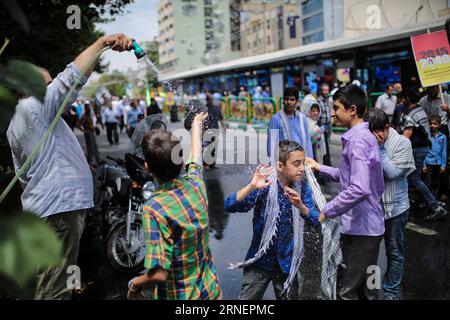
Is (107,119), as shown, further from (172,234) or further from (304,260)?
(172,234)

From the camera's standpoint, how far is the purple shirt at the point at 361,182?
273 cm

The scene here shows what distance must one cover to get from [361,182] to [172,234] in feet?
4.36

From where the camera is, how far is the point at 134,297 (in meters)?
2.10

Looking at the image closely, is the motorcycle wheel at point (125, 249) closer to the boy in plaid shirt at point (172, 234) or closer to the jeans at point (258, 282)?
the jeans at point (258, 282)

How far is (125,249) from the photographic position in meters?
4.86

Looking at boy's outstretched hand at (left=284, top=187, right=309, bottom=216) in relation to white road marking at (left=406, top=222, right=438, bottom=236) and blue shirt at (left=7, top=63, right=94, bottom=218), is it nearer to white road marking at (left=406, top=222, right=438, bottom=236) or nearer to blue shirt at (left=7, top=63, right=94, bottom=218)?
blue shirt at (left=7, top=63, right=94, bottom=218)

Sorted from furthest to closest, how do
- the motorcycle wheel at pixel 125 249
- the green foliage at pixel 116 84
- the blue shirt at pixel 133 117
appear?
the green foliage at pixel 116 84 → the blue shirt at pixel 133 117 → the motorcycle wheel at pixel 125 249

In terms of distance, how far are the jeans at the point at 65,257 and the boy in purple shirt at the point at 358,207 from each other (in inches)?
65.0

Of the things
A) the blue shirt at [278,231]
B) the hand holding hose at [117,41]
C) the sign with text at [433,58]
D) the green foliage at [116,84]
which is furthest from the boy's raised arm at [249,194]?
the green foliage at [116,84]

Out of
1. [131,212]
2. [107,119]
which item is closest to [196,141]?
[131,212]

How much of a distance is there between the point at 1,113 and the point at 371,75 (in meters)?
17.1

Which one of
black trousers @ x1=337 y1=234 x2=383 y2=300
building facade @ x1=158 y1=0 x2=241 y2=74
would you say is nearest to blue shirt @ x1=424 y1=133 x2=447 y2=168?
black trousers @ x1=337 y1=234 x2=383 y2=300

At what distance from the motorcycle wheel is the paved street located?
0.13 m

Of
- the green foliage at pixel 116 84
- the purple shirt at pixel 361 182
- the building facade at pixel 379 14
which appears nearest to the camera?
the purple shirt at pixel 361 182
